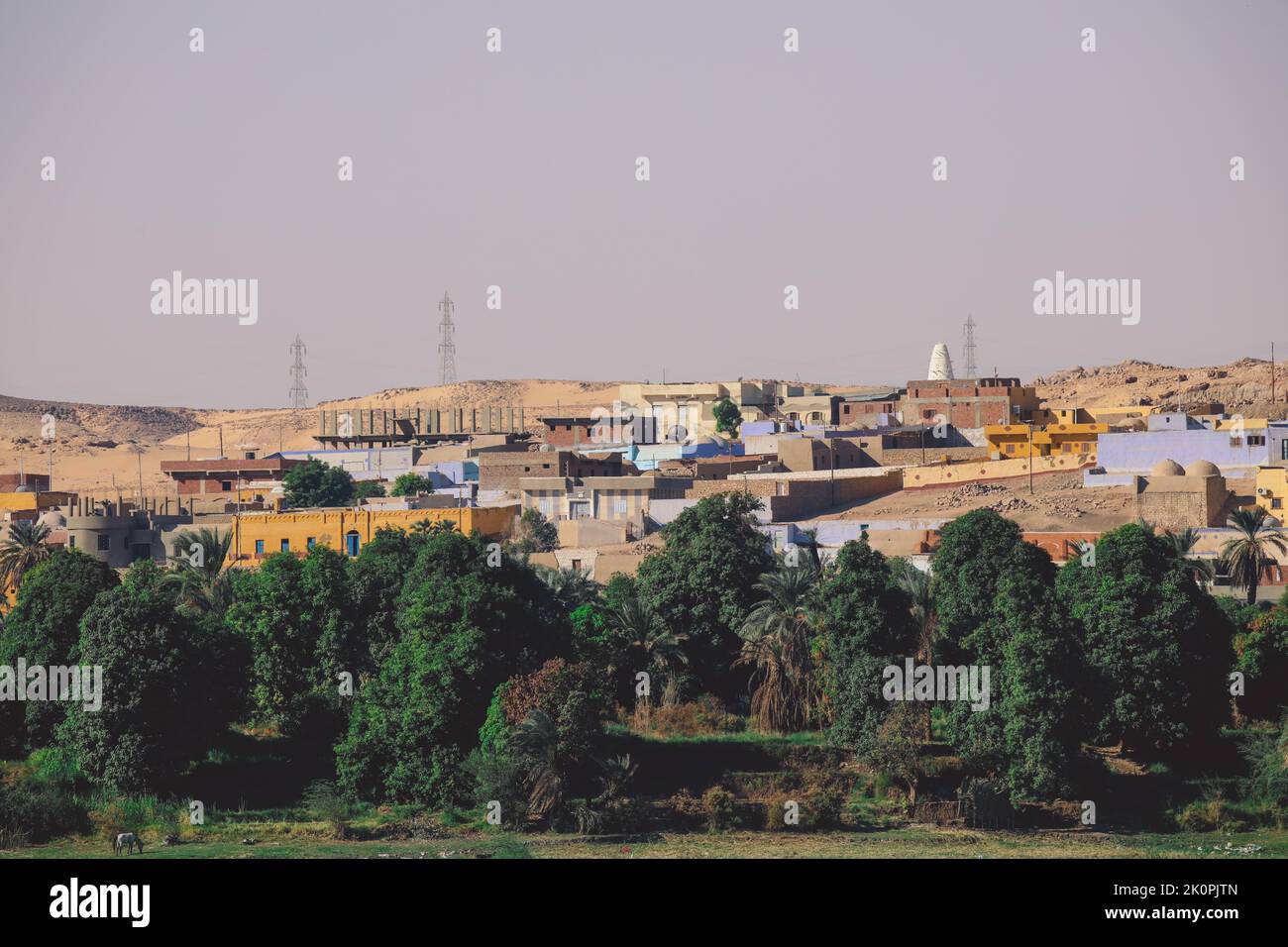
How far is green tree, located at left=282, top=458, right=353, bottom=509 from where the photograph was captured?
187ft

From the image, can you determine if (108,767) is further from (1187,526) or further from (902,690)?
(1187,526)

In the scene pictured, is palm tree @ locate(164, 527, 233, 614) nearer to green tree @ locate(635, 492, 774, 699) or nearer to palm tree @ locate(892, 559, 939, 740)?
green tree @ locate(635, 492, 774, 699)

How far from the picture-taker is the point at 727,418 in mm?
74062

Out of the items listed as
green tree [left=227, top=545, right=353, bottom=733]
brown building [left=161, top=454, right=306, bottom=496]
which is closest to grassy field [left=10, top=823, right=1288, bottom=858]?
green tree [left=227, top=545, right=353, bottom=733]

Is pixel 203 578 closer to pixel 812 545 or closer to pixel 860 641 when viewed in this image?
pixel 860 641

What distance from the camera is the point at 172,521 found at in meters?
49.9

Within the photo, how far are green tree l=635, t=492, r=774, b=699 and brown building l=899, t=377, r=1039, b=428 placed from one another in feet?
95.9

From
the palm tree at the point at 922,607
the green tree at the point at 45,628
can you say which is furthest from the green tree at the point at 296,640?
the palm tree at the point at 922,607

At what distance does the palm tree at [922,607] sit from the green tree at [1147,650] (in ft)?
7.49

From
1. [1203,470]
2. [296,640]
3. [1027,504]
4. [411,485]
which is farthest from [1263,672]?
[411,485]

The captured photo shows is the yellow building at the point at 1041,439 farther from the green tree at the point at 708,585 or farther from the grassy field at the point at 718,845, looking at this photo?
the grassy field at the point at 718,845

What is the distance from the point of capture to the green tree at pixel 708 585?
120 ft

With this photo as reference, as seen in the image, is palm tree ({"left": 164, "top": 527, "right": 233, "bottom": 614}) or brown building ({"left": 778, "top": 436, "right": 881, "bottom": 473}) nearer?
palm tree ({"left": 164, "top": 527, "right": 233, "bottom": 614})
